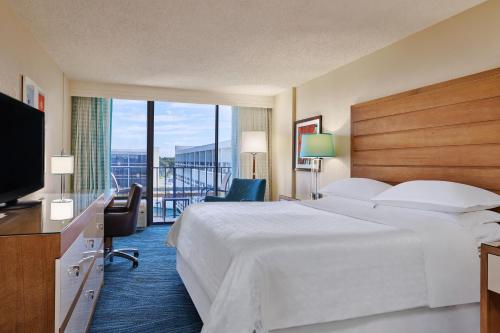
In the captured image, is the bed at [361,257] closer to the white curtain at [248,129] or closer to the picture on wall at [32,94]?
the picture on wall at [32,94]

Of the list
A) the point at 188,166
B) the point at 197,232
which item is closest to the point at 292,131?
the point at 188,166

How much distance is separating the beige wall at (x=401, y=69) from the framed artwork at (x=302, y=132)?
0.10 meters

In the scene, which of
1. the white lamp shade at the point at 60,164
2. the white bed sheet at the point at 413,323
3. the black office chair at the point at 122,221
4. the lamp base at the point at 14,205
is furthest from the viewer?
the black office chair at the point at 122,221

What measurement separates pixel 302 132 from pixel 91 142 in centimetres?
330

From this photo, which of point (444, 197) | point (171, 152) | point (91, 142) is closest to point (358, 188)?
point (444, 197)

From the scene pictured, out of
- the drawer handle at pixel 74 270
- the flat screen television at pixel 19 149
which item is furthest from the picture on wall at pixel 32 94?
the drawer handle at pixel 74 270

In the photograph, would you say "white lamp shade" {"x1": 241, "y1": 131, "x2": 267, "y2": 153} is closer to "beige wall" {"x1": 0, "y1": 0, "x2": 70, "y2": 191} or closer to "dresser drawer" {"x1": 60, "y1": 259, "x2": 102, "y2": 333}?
"beige wall" {"x1": 0, "y1": 0, "x2": 70, "y2": 191}

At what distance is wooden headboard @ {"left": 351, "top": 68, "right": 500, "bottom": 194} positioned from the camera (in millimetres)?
2578

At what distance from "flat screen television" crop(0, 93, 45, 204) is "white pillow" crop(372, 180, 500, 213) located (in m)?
2.64

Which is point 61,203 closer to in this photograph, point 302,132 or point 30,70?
point 30,70

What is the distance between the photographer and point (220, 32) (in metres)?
3.33

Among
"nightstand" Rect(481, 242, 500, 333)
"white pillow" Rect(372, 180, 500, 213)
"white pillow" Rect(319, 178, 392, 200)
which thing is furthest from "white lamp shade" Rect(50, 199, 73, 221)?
"white pillow" Rect(319, 178, 392, 200)

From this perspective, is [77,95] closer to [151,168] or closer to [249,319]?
[151,168]

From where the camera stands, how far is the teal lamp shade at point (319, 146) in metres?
4.22
